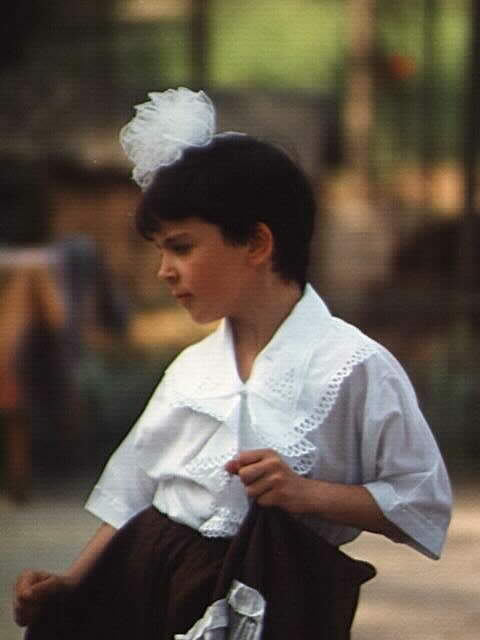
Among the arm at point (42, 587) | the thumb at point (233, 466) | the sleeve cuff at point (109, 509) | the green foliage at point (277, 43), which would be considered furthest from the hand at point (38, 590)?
the green foliage at point (277, 43)

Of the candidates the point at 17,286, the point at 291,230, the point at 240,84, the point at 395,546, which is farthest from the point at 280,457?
the point at 240,84

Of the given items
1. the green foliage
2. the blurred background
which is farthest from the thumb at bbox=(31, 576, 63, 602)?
the green foliage

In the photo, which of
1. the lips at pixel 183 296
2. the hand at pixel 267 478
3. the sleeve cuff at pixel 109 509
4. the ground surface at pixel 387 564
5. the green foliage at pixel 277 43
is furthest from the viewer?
Answer: the green foliage at pixel 277 43

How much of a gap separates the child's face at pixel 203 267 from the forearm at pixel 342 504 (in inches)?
12.3

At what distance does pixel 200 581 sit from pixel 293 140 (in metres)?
4.92

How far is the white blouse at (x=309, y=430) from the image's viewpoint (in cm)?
260

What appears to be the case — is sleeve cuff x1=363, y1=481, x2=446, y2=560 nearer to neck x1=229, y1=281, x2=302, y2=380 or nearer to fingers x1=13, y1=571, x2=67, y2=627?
neck x1=229, y1=281, x2=302, y2=380

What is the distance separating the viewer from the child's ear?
8.91 feet

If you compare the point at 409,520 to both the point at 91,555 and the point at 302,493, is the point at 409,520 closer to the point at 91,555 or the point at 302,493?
the point at 302,493

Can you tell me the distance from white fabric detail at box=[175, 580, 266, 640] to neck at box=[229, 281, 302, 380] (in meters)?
0.34

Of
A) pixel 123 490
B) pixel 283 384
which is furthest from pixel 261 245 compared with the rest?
pixel 123 490

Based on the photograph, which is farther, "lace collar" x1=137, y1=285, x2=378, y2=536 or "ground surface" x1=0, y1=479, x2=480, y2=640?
"ground surface" x1=0, y1=479, x2=480, y2=640

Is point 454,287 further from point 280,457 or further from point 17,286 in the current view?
point 280,457

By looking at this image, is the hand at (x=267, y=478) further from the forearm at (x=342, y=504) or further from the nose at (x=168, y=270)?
the nose at (x=168, y=270)
